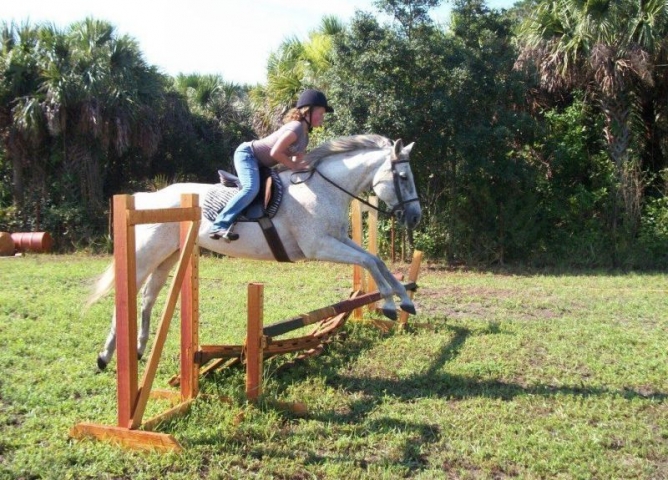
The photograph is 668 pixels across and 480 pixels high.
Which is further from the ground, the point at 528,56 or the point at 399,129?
the point at 528,56

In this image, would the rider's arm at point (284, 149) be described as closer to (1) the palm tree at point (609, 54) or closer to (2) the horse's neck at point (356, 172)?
(2) the horse's neck at point (356, 172)

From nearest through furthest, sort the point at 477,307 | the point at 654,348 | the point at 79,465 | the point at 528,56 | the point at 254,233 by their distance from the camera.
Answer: the point at 79,465, the point at 254,233, the point at 654,348, the point at 477,307, the point at 528,56

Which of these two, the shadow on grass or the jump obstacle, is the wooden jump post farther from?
the shadow on grass

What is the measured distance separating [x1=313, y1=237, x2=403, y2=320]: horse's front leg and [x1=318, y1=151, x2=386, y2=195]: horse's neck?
22.3 inches

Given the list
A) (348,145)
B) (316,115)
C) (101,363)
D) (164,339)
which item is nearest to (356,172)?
(348,145)

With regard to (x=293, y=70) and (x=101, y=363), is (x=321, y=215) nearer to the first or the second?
(x=101, y=363)

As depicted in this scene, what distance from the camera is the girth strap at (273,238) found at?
5.54 metres

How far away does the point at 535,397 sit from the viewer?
502cm

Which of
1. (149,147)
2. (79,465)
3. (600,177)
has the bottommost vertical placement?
(79,465)

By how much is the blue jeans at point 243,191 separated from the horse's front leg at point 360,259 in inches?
29.5

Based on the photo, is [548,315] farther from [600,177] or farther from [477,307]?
[600,177]

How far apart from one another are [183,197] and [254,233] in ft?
3.78

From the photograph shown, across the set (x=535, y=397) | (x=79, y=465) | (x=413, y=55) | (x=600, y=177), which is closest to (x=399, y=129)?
(x=413, y=55)

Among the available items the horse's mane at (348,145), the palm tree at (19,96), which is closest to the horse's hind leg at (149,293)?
the horse's mane at (348,145)
